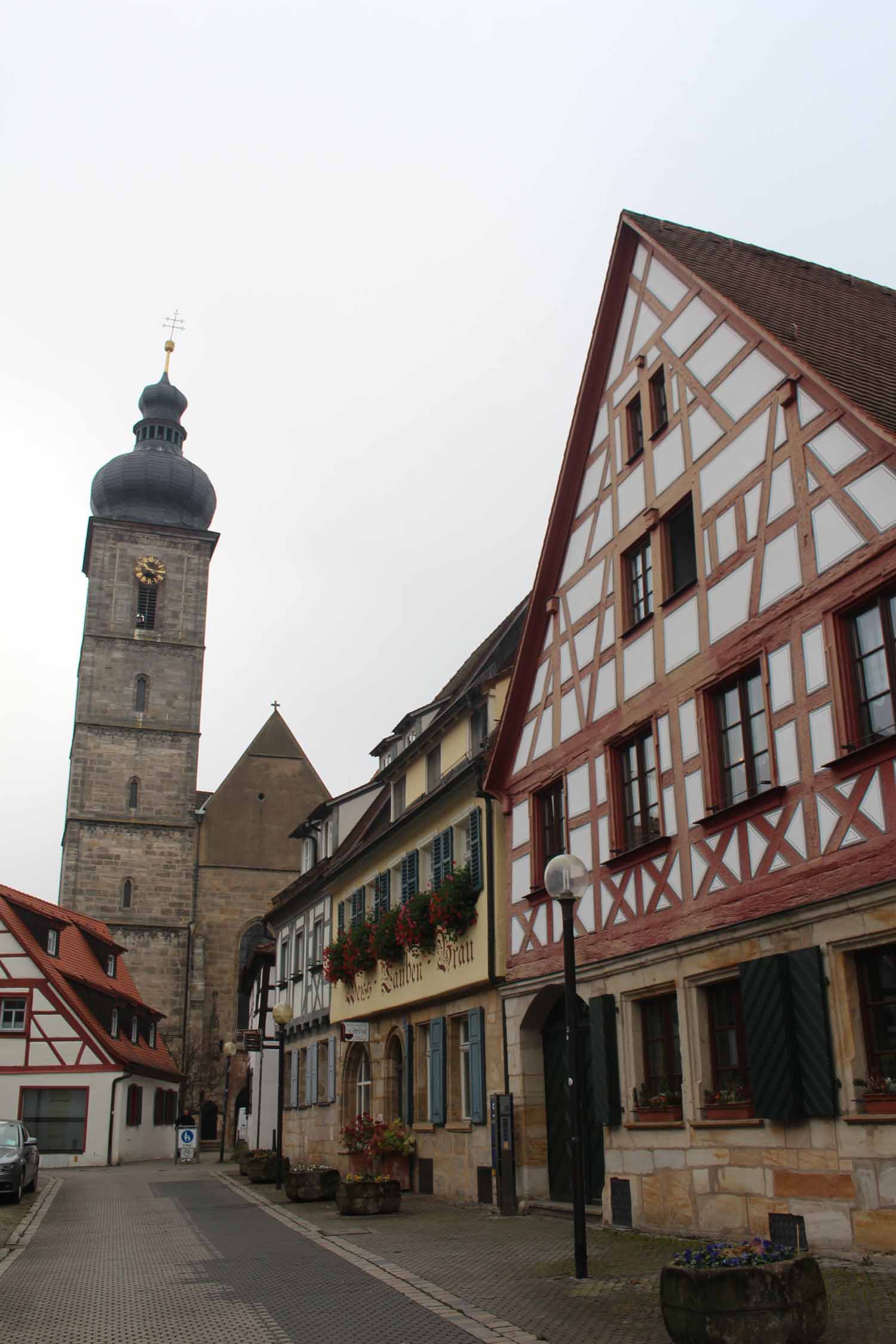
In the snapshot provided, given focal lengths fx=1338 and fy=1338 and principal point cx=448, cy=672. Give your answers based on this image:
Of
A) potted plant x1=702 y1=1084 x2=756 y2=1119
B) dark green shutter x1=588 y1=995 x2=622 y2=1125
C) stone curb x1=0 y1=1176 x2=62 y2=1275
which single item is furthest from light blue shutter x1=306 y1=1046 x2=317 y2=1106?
potted plant x1=702 y1=1084 x2=756 y2=1119

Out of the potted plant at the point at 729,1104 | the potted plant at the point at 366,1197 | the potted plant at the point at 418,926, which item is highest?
the potted plant at the point at 418,926

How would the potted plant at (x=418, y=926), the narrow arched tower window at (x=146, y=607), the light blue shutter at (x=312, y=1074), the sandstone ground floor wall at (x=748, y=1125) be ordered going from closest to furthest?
the sandstone ground floor wall at (x=748, y=1125) < the potted plant at (x=418, y=926) < the light blue shutter at (x=312, y=1074) < the narrow arched tower window at (x=146, y=607)

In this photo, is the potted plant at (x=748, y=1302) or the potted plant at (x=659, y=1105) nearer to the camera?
the potted plant at (x=748, y=1302)

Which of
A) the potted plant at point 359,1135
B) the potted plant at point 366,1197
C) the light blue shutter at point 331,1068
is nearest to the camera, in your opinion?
the potted plant at point 366,1197

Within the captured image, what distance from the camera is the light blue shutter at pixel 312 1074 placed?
2844 centimetres

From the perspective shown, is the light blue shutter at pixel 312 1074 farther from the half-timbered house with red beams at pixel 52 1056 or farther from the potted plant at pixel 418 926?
the half-timbered house with red beams at pixel 52 1056

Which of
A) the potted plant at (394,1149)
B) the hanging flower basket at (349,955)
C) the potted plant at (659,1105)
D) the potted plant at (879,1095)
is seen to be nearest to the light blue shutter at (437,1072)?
the potted plant at (394,1149)

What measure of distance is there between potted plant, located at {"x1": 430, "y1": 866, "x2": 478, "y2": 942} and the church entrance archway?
3907 centimetres

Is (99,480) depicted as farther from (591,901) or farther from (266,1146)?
(591,901)

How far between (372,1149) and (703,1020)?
9059 mm

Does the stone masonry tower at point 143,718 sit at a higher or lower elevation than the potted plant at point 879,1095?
higher

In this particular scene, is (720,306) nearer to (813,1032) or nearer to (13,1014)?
(813,1032)

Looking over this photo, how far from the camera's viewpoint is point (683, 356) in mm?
14055

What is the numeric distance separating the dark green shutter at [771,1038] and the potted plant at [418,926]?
7923 mm
